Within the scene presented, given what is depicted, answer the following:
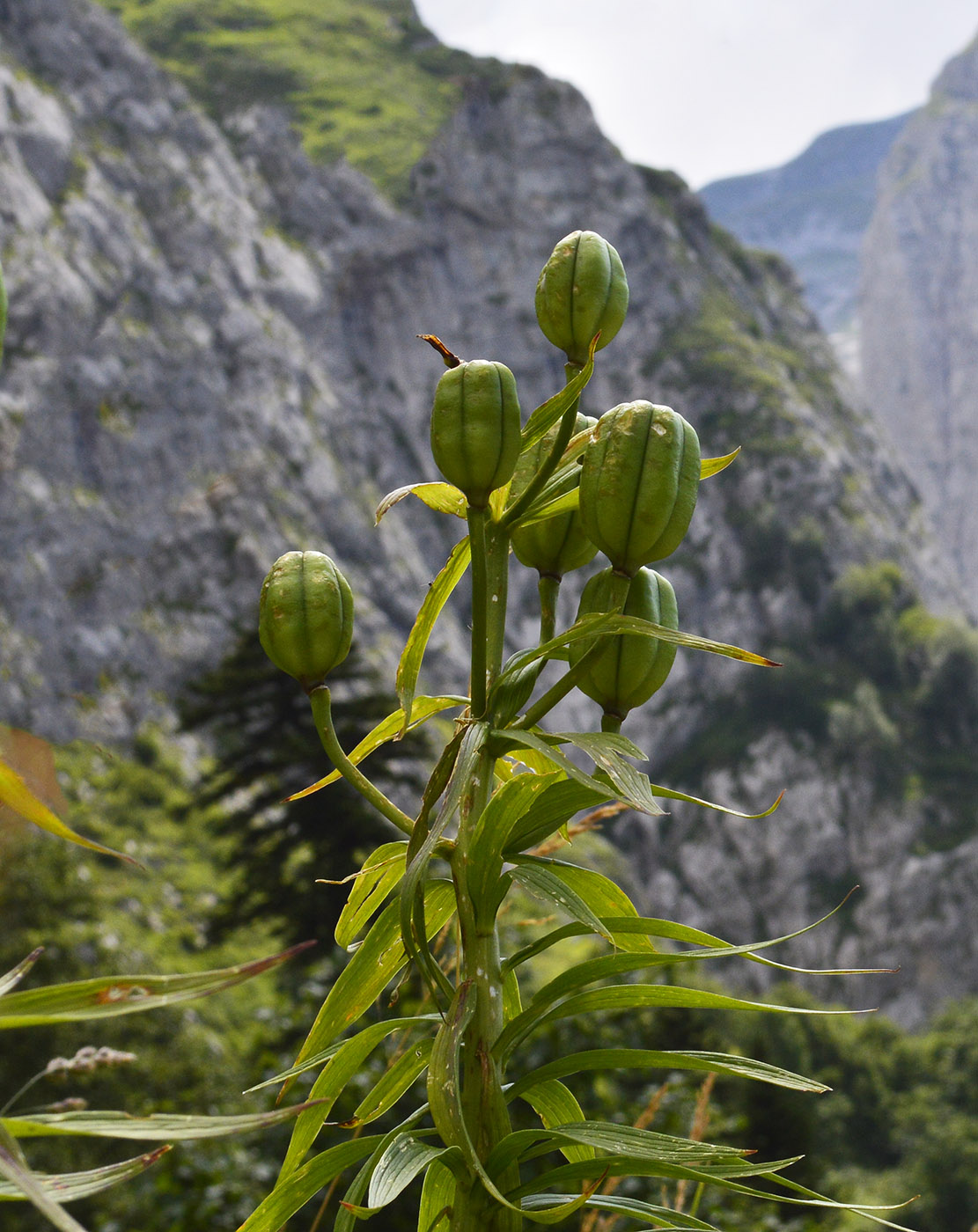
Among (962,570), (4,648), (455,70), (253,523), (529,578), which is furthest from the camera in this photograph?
(962,570)

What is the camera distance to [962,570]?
198ft

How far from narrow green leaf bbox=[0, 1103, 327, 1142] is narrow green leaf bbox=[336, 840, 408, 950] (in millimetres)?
318

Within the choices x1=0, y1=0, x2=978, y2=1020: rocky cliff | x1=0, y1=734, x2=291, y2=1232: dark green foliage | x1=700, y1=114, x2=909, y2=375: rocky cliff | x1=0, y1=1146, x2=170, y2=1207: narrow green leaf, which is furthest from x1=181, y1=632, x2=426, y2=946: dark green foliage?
x1=700, y1=114, x2=909, y2=375: rocky cliff

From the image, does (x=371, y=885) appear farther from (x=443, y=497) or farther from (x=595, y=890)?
(x=443, y=497)

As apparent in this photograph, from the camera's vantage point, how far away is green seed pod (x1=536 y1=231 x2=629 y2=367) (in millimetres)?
735

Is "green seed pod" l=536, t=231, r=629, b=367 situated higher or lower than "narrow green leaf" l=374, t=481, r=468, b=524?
higher

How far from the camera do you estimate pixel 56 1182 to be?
362 mm

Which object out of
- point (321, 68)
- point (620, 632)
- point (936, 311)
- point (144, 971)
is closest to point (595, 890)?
point (620, 632)

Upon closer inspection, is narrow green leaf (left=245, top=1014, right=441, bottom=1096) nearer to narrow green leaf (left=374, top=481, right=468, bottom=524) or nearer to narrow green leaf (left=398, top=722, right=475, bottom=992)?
narrow green leaf (left=398, top=722, right=475, bottom=992)

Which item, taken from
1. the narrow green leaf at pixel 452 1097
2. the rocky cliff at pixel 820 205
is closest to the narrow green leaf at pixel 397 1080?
the narrow green leaf at pixel 452 1097

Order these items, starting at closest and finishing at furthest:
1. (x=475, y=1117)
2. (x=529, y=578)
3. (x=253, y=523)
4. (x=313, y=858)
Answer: (x=475, y=1117), (x=313, y=858), (x=253, y=523), (x=529, y=578)

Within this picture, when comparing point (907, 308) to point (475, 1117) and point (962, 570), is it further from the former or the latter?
point (475, 1117)

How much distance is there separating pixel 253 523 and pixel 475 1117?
33095mm

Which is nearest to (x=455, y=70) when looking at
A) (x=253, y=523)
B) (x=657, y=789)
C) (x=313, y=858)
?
(x=253, y=523)
